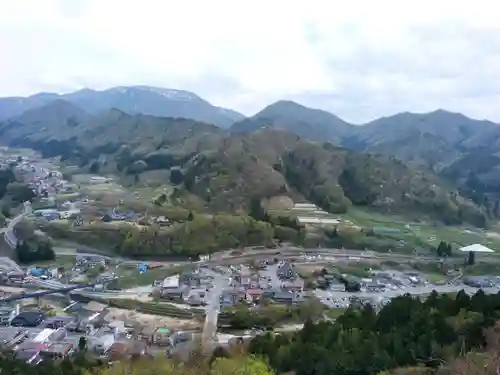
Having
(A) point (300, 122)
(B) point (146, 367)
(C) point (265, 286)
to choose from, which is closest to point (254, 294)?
(C) point (265, 286)

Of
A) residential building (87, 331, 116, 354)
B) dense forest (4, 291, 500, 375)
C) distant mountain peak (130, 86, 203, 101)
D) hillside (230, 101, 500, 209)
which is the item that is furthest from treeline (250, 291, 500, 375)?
distant mountain peak (130, 86, 203, 101)

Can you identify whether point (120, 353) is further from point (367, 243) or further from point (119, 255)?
point (367, 243)

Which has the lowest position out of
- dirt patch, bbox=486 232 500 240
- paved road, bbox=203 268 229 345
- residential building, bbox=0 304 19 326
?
residential building, bbox=0 304 19 326

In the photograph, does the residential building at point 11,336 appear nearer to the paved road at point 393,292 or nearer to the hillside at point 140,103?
the paved road at point 393,292

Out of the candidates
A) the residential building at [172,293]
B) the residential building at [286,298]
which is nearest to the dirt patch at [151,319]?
the residential building at [172,293]

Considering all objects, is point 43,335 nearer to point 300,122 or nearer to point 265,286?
point 265,286

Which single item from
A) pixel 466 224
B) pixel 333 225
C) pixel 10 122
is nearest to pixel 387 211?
pixel 466 224

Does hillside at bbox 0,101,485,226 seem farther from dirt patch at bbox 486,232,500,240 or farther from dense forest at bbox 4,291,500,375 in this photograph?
dense forest at bbox 4,291,500,375
